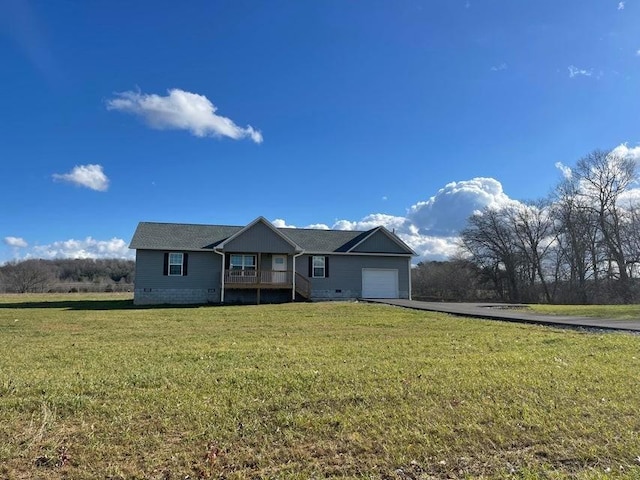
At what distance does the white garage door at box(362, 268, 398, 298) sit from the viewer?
27688 mm

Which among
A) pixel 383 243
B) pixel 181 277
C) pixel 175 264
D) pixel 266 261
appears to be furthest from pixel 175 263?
pixel 383 243

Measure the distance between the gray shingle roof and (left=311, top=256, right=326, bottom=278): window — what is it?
0.54 meters

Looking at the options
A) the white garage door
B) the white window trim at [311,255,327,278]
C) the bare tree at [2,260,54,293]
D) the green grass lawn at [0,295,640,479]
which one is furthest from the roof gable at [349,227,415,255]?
the bare tree at [2,260,54,293]

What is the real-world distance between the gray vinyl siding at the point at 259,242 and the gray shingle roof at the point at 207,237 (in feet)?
4.69

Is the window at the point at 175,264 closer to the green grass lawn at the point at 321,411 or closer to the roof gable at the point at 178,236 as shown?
the roof gable at the point at 178,236

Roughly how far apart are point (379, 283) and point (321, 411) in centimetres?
2360

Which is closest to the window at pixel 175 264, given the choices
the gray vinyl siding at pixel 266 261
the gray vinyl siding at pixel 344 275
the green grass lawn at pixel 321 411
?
the gray vinyl siding at pixel 266 261

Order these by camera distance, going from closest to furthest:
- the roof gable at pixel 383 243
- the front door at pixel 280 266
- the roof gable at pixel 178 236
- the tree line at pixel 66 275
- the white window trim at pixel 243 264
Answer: the roof gable at pixel 178 236, the white window trim at pixel 243 264, the front door at pixel 280 266, the roof gable at pixel 383 243, the tree line at pixel 66 275

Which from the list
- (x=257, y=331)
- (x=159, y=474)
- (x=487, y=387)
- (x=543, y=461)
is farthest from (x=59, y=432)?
(x=257, y=331)

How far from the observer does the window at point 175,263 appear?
24.6 meters

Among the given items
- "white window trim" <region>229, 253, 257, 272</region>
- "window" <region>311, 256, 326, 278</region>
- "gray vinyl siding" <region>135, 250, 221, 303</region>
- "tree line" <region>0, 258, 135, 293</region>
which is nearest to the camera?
"gray vinyl siding" <region>135, 250, 221, 303</region>

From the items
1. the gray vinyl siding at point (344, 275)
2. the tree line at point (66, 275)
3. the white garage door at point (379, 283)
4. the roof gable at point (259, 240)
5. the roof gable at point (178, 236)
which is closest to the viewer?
the roof gable at point (178, 236)

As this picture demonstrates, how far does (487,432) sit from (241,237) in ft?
70.9

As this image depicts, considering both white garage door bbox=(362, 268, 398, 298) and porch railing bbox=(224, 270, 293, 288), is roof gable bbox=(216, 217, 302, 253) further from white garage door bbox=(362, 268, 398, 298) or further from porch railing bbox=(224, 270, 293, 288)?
white garage door bbox=(362, 268, 398, 298)
